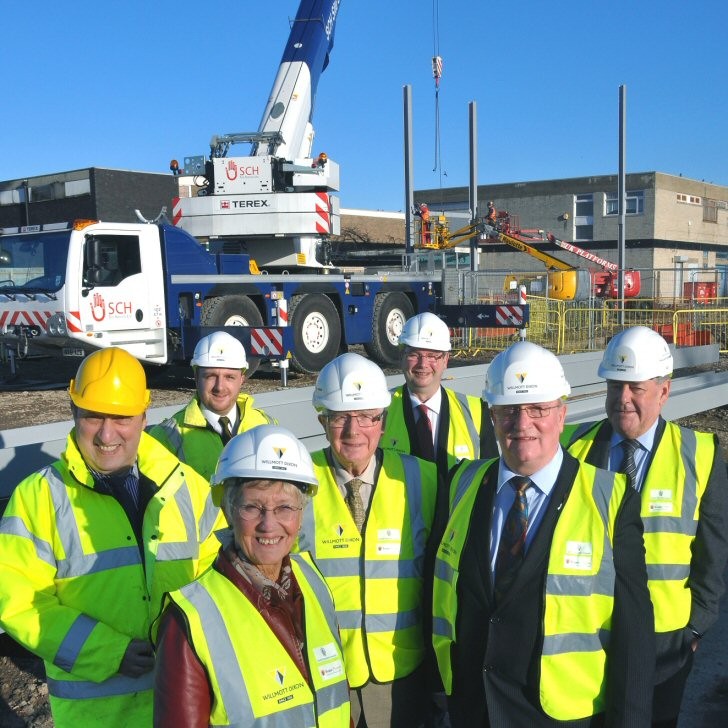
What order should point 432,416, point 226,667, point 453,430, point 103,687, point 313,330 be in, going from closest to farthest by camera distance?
point 226,667 < point 103,687 < point 453,430 < point 432,416 < point 313,330

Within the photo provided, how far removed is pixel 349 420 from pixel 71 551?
3.14 feet

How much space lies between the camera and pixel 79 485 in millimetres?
2266

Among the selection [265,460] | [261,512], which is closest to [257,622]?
[261,512]

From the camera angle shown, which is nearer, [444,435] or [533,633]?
[533,633]

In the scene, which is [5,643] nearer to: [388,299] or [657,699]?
[657,699]

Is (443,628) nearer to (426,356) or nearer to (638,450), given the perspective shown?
(638,450)

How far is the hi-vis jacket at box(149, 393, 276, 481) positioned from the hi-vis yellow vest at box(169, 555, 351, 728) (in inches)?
74.0

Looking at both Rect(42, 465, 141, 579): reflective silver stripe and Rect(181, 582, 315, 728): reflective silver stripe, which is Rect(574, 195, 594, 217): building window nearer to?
Rect(42, 465, 141, 579): reflective silver stripe

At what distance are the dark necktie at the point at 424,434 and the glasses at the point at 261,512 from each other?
1.67 metres

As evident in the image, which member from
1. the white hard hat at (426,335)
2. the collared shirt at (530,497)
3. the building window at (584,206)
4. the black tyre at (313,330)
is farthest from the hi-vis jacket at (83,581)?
the building window at (584,206)

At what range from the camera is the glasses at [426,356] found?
12.4 ft

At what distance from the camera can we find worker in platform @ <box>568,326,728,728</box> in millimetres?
2623

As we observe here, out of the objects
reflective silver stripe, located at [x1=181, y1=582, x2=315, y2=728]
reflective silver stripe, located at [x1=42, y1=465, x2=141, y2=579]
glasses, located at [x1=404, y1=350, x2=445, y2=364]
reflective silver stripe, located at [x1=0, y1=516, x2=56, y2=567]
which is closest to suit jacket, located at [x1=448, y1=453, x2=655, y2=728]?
reflective silver stripe, located at [x1=181, y1=582, x2=315, y2=728]

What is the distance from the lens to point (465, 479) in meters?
2.38
